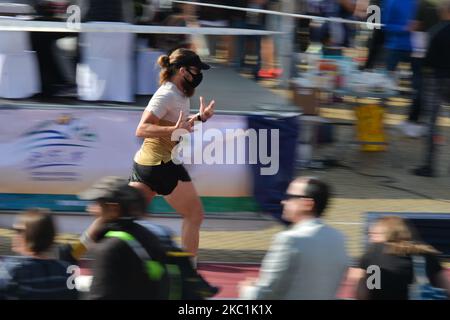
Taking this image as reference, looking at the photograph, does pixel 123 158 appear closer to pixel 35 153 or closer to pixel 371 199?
pixel 35 153

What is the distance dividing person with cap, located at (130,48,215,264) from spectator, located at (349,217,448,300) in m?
1.78

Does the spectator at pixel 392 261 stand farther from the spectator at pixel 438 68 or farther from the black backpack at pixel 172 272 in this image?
the spectator at pixel 438 68

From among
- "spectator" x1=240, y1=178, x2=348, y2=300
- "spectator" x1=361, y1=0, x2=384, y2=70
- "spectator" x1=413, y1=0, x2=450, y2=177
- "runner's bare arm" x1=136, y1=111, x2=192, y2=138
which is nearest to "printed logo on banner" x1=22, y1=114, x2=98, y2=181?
"runner's bare arm" x1=136, y1=111, x2=192, y2=138

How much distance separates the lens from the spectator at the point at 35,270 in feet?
15.7

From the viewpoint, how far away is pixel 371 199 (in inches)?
383

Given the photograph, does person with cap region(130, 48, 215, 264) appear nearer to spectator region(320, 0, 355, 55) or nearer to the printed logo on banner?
the printed logo on banner

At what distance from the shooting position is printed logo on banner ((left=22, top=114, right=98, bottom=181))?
26.3ft

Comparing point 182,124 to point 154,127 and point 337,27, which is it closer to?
point 154,127

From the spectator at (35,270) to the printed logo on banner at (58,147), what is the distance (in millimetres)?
3109

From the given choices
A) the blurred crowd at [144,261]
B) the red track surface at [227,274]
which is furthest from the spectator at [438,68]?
the blurred crowd at [144,261]

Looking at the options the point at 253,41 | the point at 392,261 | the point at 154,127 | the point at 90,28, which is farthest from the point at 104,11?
the point at 392,261
